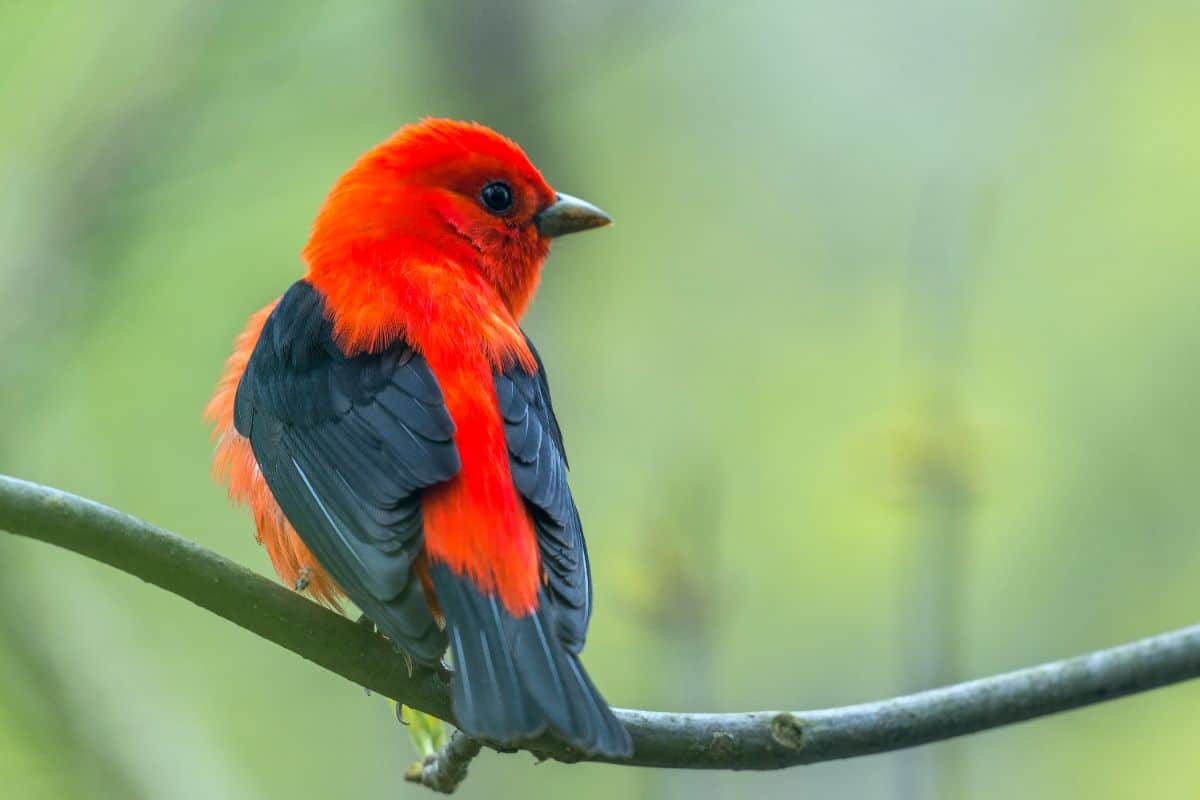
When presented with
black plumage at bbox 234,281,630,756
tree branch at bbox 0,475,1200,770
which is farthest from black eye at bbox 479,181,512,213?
tree branch at bbox 0,475,1200,770

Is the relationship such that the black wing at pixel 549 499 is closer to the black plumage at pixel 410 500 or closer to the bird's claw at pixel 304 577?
the black plumage at pixel 410 500

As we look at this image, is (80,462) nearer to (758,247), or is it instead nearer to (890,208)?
(758,247)

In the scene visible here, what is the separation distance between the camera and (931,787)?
412cm

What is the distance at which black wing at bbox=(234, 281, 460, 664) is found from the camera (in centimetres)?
339

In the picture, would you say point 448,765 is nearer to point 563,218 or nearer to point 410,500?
point 410,500

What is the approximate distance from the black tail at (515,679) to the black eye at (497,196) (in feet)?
6.60

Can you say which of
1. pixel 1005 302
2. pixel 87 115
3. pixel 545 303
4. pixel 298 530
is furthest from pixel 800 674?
pixel 87 115

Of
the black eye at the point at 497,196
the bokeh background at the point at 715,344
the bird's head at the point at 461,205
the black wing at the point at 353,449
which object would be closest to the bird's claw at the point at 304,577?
the black wing at the point at 353,449

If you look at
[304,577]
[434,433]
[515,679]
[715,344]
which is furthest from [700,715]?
[715,344]

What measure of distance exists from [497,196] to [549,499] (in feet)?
5.64

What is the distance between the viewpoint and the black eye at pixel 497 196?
5.16 metres

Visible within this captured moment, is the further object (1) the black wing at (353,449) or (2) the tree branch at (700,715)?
(1) the black wing at (353,449)

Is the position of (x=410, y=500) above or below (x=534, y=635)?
above

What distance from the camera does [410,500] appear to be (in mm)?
3605
